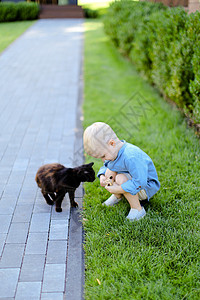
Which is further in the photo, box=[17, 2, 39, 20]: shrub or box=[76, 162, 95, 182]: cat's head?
box=[17, 2, 39, 20]: shrub

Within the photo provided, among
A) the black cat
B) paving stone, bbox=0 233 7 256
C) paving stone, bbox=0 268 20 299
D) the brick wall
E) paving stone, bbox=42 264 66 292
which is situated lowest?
paving stone, bbox=0 233 7 256

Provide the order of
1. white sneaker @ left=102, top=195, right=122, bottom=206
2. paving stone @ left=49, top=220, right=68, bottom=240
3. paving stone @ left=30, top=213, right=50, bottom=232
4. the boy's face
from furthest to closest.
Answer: white sneaker @ left=102, top=195, right=122, bottom=206 → paving stone @ left=30, top=213, right=50, bottom=232 → paving stone @ left=49, top=220, right=68, bottom=240 → the boy's face

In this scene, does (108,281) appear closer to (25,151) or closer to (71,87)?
(25,151)

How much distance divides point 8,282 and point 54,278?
391 mm

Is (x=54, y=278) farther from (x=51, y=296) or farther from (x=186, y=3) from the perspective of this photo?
(x=186, y=3)

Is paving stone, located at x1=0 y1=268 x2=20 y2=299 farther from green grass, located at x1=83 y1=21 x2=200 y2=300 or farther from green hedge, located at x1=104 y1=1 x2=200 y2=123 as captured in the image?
green hedge, located at x1=104 y1=1 x2=200 y2=123

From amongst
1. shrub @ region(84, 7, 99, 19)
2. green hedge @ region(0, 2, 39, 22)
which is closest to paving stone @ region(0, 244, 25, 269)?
green hedge @ region(0, 2, 39, 22)

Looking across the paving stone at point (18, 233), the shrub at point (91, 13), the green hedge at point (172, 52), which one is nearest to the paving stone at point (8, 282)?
the paving stone at point (18, 233)

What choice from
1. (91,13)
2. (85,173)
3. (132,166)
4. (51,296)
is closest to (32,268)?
(51,296)

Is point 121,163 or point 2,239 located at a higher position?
point 121,163

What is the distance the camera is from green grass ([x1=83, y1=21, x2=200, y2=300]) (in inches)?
103

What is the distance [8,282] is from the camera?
2.69 metres

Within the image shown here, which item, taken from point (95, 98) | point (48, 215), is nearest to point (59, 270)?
point (48, 215)

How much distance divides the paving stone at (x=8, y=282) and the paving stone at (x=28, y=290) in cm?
5
